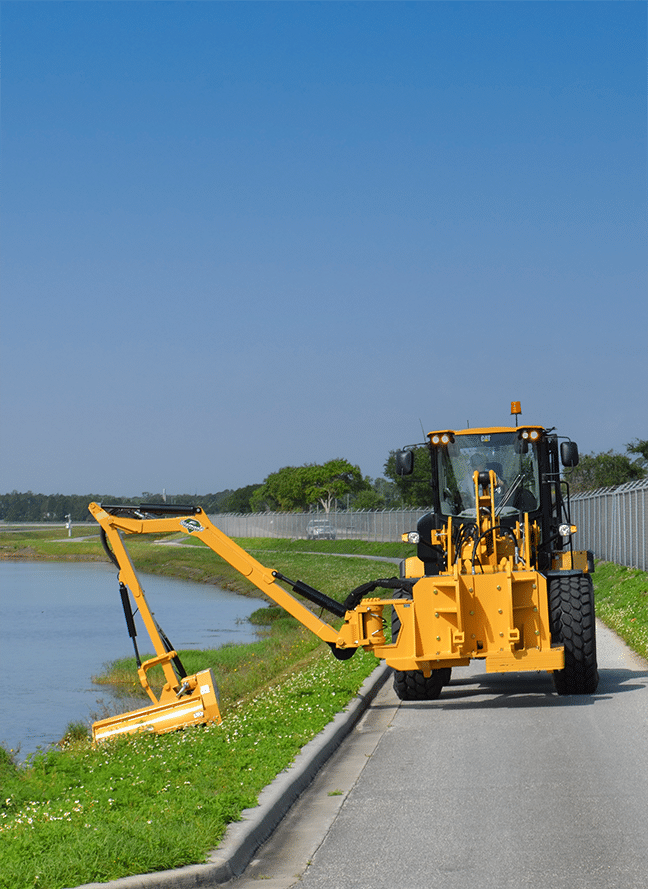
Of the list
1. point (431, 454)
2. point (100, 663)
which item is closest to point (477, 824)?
point (431, 454)

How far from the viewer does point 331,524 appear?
8219 cm

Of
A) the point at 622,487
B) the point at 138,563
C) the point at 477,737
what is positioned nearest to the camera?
the point at 477,737

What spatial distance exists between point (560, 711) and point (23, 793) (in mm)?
5734

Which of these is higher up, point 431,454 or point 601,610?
point 431,454

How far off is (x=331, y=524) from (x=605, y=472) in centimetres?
2524

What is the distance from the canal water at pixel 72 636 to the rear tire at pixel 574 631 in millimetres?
7471

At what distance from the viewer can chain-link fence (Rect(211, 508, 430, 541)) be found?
66500mm

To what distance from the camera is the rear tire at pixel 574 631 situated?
1235 centimetres

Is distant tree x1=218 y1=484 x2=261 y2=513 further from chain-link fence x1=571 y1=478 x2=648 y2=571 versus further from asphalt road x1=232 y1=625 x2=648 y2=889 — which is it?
asphalt road x1=232 y1=625 x2=648 y2=889

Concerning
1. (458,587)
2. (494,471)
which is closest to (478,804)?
(458,587)

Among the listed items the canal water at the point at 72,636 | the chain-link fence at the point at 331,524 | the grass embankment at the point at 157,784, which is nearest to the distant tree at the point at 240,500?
the chain-link fence at the point at 331,524

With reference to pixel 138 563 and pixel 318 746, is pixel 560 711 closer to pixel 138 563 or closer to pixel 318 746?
pixel 318 746

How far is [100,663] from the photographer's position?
26688 millimetres

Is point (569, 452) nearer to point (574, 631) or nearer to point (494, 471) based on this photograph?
point (494, 471)
